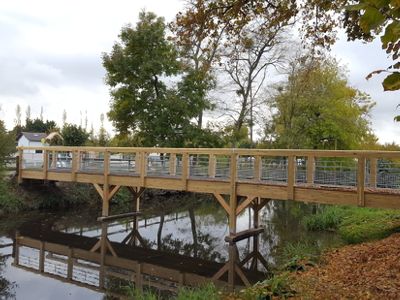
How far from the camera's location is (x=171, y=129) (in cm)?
2469

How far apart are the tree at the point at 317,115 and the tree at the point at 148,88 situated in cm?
498

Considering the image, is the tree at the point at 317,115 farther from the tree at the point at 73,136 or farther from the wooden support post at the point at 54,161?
the tree at the point at 73,136

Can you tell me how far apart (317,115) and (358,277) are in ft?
64.9

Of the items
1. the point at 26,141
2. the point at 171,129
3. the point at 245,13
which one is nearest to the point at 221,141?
the point at 171,129

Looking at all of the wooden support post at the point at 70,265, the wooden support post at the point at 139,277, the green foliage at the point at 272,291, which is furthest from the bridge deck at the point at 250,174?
the green foliage at the point at 272,291

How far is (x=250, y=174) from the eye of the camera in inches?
551

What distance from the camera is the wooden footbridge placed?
11.6 m

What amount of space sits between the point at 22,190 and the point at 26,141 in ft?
84.5

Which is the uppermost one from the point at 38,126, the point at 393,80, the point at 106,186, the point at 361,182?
the point at 38,126

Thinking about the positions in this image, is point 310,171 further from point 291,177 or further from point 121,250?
point 121,250

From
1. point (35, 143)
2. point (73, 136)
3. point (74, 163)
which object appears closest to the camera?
point (74, 163)

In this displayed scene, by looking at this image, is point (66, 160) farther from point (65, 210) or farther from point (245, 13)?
point (245, 13)

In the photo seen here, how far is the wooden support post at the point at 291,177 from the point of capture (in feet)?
41.7

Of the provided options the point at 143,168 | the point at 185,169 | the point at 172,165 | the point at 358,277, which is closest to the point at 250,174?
the point at 185,169
